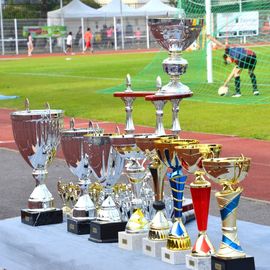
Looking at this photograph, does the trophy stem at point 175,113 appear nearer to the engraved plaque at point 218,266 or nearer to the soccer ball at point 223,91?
the engraved plaque at point 218,266

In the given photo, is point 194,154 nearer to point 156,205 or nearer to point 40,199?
point 156,205

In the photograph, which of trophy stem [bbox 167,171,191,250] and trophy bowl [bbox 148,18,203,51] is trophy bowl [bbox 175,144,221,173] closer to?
trophy stem [bbox 167,171,191,250]

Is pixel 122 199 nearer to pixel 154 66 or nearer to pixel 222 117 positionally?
pixel 222 117

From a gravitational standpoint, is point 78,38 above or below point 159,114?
below

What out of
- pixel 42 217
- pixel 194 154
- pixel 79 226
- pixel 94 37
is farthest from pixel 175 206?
pixel 94 37

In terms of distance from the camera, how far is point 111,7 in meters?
59.1

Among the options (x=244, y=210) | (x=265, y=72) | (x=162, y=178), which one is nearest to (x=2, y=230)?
(x=162, y=178)

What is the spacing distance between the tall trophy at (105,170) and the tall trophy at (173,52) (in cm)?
33

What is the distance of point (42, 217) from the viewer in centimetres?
619

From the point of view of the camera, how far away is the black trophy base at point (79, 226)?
19.3 feet

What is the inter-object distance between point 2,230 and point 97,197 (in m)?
0.64

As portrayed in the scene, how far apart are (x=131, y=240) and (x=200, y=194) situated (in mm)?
659

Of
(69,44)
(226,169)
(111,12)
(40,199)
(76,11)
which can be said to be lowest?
(69,44)

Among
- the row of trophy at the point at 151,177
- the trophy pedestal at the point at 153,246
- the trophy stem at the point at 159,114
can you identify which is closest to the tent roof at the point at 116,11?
the row of trophy at the point at 151,177
